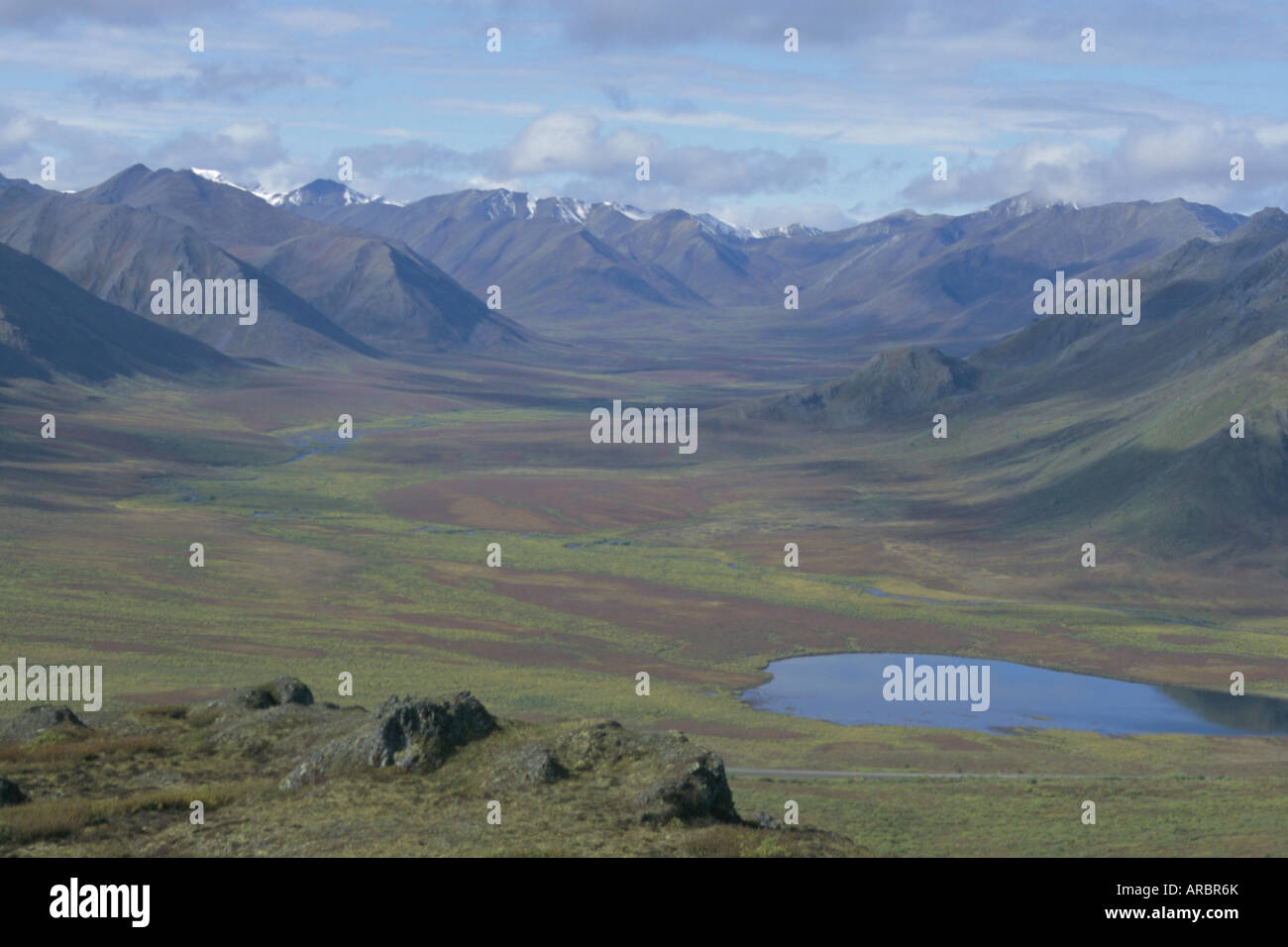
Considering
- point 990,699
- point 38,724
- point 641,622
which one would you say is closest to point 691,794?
point 38,724

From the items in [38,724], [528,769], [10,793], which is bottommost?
[10,793]

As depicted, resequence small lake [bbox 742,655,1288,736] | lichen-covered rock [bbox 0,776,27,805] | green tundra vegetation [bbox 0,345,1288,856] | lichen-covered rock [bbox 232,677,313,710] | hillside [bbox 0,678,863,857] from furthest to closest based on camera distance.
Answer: small lake [bbox 742,655,1288,736] < lichen-covered rock [bbox 232,677,313,710] < green tundra vegetation [bbox 0,345,1288,856] < lichen-covered rock [bbox 0,776,27,805] < hillside [bbox 0,678,863,857]

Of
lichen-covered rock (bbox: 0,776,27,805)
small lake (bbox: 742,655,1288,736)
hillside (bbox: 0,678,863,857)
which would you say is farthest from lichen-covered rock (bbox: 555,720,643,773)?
small lake (bbox: 742,655,1288,736)

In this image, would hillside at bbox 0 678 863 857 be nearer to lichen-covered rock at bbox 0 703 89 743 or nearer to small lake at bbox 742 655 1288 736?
lichen-covered rock at bbox 0 703 89 743

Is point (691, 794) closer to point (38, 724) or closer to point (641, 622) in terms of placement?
point (38, 724)
